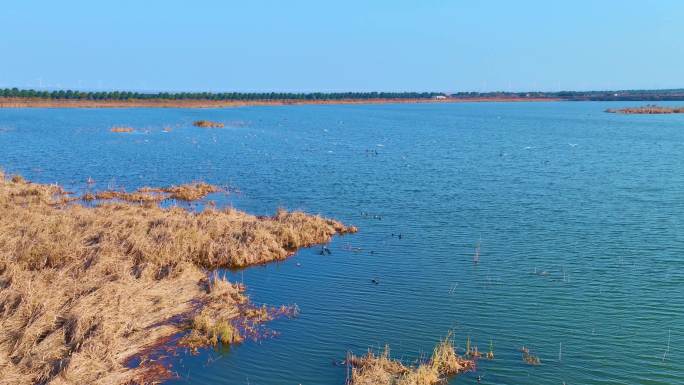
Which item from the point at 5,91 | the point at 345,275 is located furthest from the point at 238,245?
the point at 5,91

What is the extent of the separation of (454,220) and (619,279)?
981 cm

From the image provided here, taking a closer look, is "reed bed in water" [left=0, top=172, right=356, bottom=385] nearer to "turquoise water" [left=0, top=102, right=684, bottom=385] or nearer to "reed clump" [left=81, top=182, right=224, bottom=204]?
"turquoise water" [left=0, top=102, right=684, bottom=385]

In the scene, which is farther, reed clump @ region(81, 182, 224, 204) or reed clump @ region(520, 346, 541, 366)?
reed clump @ region(81, 182, 224, 204)

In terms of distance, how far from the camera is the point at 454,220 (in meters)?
29.7

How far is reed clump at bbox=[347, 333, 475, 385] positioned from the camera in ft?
44.4

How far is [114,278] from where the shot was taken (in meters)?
18.7

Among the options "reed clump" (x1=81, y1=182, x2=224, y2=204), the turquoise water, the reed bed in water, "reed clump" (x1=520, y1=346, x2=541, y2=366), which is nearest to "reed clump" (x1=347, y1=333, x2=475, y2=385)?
the turquoise water

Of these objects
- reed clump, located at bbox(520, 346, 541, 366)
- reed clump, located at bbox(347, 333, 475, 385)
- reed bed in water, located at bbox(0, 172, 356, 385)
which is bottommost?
reed clump, located at bbox(520, 346, 541, 366)

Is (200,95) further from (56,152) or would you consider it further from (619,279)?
(619,279)

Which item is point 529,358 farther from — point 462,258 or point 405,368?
point 462,258

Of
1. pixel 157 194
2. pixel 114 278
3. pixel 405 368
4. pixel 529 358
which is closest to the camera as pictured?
pixel 405 368

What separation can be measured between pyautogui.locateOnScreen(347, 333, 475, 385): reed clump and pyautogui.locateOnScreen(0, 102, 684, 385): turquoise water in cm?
46

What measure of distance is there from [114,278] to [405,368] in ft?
32.9

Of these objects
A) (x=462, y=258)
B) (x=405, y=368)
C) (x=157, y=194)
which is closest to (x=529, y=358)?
(x=405, y=368)
